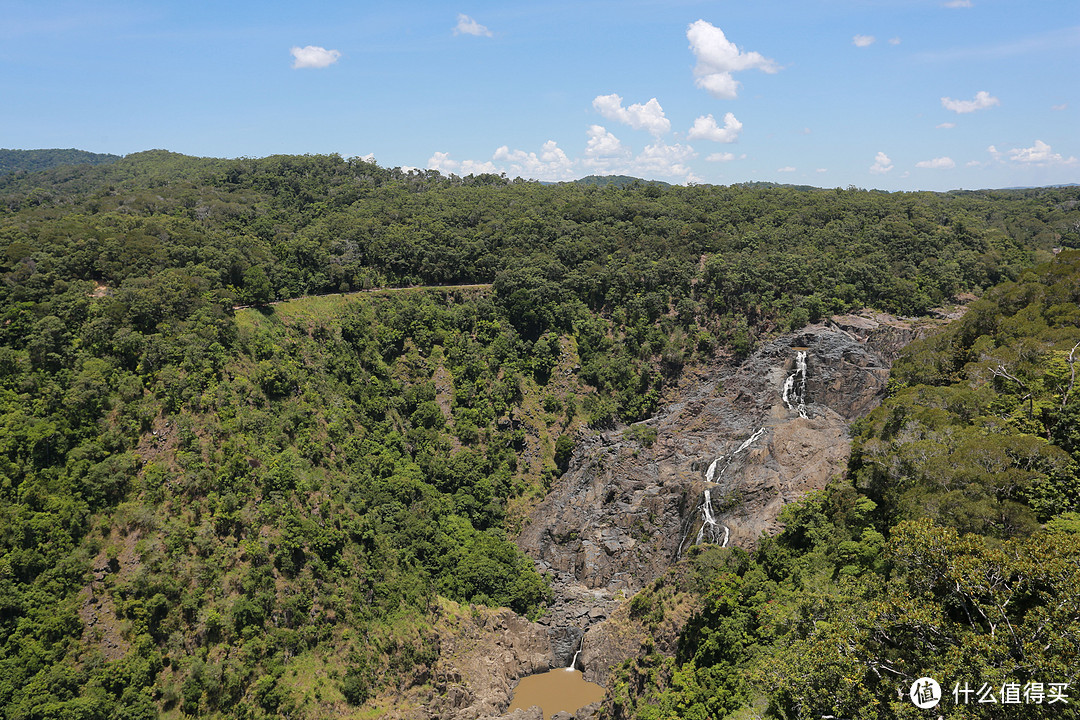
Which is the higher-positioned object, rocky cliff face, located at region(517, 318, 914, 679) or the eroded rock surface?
rocky cliff face, located at region(517, 318, 914, 679)

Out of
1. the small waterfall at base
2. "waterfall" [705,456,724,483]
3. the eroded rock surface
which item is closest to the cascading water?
"waterfall" [705,456,724,483]

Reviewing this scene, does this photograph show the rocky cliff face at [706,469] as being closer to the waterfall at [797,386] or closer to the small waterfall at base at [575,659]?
the waterfall at [797,386]

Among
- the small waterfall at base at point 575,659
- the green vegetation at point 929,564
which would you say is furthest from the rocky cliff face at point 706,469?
the green vegetation at point 929,564

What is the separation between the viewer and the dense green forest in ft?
117

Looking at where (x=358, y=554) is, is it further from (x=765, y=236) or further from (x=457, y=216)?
(x=765, y=236)

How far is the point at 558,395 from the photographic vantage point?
→ 3713 inches

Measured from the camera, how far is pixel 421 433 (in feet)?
271

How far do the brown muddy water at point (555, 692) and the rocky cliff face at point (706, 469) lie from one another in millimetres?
1895

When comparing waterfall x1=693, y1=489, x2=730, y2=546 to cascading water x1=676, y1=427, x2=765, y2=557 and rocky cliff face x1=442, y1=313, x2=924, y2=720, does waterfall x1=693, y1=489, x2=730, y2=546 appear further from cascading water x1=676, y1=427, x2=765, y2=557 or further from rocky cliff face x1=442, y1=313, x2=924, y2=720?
rocky cliff face x1=442, y1=313, x2=924, y2=720

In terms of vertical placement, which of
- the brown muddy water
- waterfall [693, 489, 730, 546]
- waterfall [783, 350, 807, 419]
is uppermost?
waterfall [783, 350, 807, 419]

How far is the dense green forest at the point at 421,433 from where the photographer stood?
117ft

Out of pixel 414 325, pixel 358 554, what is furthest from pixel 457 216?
pixel 358 554

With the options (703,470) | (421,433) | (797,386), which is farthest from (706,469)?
(421,433)

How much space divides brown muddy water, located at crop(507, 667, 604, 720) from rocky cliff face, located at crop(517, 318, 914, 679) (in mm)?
1895
